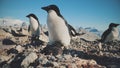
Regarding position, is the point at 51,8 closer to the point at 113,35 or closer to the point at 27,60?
the point at 27,60

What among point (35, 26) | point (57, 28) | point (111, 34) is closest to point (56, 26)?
point (57, 28)

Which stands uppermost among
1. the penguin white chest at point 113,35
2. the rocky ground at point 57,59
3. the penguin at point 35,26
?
the penguin at point 35,26

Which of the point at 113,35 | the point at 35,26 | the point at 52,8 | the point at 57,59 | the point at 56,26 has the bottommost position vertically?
the point at 57,59

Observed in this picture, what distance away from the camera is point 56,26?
166 inches

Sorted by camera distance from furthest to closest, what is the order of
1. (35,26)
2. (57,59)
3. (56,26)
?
1. (35,26)
2. (56,26)
3. (57,59)

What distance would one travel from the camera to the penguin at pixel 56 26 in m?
4.21

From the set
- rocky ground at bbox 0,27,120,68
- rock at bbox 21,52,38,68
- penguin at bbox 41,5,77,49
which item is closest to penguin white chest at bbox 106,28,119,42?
rocky ground at bbox 0,27,120,68

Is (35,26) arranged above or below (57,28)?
above

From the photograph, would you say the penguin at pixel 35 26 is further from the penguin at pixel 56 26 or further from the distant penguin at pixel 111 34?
the penguin at pixel 56 26

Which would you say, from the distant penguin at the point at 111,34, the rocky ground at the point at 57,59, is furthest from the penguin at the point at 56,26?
the distant penguin at the point at 111,34

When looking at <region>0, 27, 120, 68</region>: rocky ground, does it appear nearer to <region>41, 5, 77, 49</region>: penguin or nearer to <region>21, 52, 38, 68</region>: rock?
<region>21, 52, 38, 68</region>: rock

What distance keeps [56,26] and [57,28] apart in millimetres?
42

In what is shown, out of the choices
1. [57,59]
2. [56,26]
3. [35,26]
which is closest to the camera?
[57,59]

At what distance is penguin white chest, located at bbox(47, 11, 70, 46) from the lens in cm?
420
